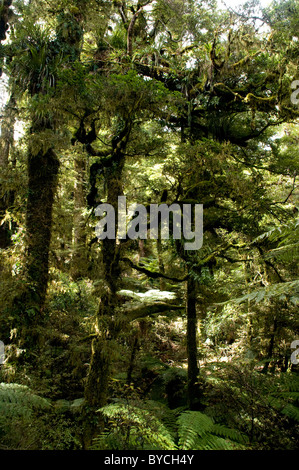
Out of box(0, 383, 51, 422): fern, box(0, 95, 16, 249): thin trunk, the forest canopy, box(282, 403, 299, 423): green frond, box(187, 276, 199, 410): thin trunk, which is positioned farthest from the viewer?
box(0, 95, 16, 249): thin trunk

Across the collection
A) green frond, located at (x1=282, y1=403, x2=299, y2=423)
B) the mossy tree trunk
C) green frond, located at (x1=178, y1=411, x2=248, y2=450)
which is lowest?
green frond, located at (x1=282, y1=403, x2=299, y2=423)

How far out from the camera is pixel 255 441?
300 cm

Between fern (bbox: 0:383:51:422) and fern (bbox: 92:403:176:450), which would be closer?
fern (bbox: 92:403:176:450)

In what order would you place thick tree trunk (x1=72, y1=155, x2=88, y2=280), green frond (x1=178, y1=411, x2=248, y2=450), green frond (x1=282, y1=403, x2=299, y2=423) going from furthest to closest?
thick tree trunk (x1=72, y1=155, x2=88, y2=280) → green frond (x1=282, y1=403, x2=299, y2=423) → green frond (x1=178, y1=411, x2=248, y2=450)

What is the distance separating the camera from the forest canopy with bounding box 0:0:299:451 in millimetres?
4340

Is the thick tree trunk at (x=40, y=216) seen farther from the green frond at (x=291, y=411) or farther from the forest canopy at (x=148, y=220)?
the green frond at (x=291, y=411)

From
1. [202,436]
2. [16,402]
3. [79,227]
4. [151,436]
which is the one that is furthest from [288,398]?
[79,227]

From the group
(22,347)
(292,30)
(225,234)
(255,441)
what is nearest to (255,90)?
(292,30)

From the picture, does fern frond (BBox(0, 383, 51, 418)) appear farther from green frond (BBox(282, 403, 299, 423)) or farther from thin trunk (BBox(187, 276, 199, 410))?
thin trunk (BBox(187, 276, 199, 410))

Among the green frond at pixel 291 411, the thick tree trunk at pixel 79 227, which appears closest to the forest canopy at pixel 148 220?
the green frond at pixel 291 411

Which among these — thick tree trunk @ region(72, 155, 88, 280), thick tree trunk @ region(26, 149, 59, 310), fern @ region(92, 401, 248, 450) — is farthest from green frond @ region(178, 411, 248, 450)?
thick tree trunk @ region(72, 155, 88, 280)

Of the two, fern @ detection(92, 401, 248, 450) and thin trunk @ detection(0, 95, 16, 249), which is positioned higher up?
thin trunk @ detection(0, 95, 16, 249)

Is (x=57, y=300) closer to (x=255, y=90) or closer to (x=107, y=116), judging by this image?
(x=107, y=116)

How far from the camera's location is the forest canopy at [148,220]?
4.34 metres
